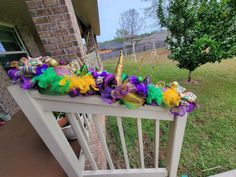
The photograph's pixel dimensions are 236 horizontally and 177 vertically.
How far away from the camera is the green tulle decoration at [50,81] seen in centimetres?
75

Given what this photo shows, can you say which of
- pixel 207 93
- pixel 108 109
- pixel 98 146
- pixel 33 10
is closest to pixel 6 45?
pixel 33 10

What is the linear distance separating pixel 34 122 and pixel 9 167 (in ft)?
3.87

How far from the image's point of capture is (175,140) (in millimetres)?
1119

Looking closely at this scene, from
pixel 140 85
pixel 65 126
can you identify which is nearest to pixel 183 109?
pixel 140 85

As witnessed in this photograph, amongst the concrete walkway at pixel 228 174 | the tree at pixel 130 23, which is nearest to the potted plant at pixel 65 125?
the concrete walkway at pixel 228 174

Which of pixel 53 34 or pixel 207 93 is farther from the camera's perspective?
pixel 207 93

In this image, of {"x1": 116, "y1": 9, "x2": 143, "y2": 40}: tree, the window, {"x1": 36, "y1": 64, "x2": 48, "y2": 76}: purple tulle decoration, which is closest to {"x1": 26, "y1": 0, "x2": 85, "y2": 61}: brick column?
{"x1": 36, "y1": 64, "x2": 48, "y2": 76}: purple tulle decoration

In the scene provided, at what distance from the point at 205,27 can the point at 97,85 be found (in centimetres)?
387

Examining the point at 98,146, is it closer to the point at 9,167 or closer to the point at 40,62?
the point at 9,167

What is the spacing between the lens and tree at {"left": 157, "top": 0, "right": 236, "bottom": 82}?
3237 mm

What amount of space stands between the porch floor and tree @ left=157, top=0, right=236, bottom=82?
366 centimetres

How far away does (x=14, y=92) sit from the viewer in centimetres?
80

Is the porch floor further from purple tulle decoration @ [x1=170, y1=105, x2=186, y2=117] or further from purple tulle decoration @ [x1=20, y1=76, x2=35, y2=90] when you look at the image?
purple tulle decoration @ [x1=170, y1=105, x2=186, y2=117]

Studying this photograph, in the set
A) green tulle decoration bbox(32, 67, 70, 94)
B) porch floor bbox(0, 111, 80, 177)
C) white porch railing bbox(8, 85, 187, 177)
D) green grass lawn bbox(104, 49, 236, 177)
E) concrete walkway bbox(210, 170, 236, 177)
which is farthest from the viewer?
green grass lawn bbox(104, 49, 236, 177)
